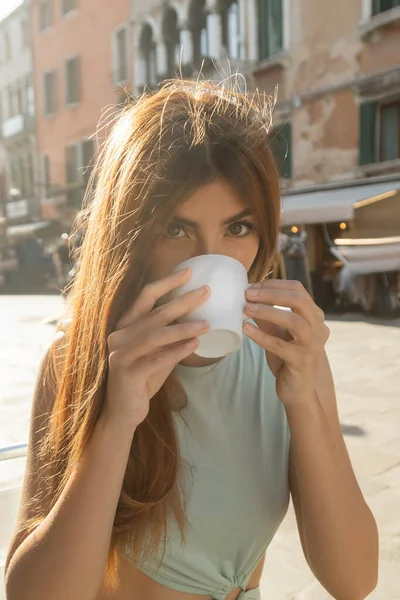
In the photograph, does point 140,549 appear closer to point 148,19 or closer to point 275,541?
point 275,541

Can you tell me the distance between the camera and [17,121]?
80.6 feet

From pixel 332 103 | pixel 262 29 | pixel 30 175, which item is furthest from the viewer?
pixel 30 175

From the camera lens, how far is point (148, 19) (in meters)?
17.0

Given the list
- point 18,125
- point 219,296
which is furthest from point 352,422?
point 18,125

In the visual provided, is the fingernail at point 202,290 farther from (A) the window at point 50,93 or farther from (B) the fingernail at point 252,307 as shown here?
(A) the window at point 50,93

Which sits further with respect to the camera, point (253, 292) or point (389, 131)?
point (389, 131)

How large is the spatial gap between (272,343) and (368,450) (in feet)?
9.24

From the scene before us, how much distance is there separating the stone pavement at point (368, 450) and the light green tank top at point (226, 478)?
3.89 feet

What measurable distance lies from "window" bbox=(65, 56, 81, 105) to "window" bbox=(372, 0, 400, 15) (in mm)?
12454

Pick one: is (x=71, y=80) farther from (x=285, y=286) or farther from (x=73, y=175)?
(x=285, y=286)

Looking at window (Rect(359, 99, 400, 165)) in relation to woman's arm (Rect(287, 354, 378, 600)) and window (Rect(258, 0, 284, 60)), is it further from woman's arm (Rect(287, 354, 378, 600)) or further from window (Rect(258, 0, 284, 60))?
woman's arm (Rect(287, 354, 378, 600))

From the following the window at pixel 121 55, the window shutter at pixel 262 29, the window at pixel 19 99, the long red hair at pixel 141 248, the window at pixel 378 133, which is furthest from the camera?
the window at pixel 19 99

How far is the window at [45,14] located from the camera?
22367 mm

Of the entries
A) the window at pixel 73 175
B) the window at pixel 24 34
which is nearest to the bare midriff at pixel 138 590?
the window at pixel 73 175
